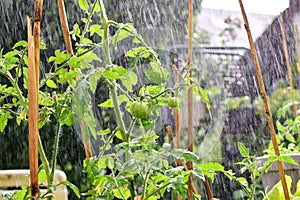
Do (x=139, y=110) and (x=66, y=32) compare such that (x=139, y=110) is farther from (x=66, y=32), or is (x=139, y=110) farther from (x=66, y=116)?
(x=66, y=32)

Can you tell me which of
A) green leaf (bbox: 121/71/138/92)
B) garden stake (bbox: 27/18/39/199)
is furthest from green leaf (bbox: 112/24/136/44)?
garden stake (bbox: 27/18/39/199)

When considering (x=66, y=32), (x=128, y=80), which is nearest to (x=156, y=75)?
(x=128, y=80)

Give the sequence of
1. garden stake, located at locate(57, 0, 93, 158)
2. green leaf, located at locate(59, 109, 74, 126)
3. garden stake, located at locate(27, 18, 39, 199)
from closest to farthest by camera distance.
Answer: garden stake, located at locate(27, 18, 39, 199) < green leaf, located at locate(59, 109, 74, 126) < garden stake, located at locate(57, 0, 93, 158)

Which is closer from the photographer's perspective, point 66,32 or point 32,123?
point 32,123

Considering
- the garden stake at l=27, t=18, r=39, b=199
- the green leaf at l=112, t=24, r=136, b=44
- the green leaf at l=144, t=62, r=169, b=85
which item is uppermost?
the green leaf at l=112, t=24, r=136, b=44

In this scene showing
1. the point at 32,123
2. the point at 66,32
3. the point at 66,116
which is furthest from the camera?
the point at 66,32

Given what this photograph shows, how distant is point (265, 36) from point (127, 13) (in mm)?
1259

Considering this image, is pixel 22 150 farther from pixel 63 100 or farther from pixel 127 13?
pixel 63 100

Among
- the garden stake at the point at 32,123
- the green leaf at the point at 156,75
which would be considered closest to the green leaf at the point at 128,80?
the green leaf at the point at 156,75

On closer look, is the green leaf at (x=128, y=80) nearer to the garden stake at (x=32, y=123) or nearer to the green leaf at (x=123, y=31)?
the green leaf at (x=123, y=31)

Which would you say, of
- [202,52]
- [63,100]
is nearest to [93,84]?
[63,100]

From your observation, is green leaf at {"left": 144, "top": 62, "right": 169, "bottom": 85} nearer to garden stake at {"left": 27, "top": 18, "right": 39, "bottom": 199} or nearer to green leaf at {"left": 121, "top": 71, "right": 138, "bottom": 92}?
green leaf at {"left": 121, "top": 71, "right": 138, "bottom": 92}

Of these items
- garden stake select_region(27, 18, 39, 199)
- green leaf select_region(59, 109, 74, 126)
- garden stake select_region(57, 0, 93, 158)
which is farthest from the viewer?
garden stake select_region(57, 0, 93, 158)

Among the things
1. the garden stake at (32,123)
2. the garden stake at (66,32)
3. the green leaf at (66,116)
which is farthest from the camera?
the garden stake at (66,32)
